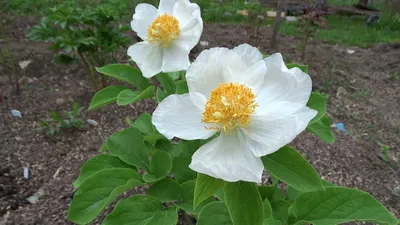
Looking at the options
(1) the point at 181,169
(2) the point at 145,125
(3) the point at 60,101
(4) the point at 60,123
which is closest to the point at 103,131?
(4) the point at 60,123

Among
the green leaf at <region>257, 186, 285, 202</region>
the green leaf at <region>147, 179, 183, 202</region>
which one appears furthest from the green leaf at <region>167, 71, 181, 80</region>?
the green leaf at <region>257, 186, 285, 202</region>

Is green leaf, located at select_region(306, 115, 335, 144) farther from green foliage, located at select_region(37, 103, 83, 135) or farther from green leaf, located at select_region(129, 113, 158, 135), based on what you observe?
green foliage, located at select_region(37, 103, 83, 135)

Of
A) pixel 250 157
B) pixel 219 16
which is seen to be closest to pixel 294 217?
pixel 250 157

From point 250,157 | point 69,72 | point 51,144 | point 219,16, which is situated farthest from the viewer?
point 219,16

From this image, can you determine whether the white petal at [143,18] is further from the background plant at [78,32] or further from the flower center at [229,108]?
the background plant at [78,32]

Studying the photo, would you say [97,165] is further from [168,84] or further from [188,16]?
[188,16]

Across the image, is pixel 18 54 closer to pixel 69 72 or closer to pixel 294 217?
pixel 69 72
